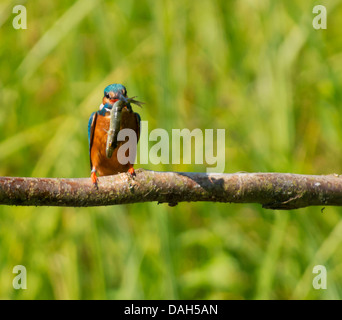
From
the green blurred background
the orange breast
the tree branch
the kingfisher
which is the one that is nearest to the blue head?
the kingfisher

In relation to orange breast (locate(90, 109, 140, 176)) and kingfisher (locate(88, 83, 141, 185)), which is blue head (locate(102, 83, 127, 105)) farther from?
orange breast (locate(90, 109, 140, 176))

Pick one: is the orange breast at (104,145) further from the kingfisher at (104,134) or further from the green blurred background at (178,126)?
the green blurred background at (178,126)

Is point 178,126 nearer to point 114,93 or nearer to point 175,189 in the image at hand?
point 114,93

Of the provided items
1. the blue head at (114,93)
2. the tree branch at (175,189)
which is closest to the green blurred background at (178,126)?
the blue head at (114,93)

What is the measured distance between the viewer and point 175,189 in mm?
2264

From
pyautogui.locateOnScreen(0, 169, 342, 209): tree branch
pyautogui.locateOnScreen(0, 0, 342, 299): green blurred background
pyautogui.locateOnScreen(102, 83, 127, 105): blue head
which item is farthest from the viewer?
pyautogui.locateOnScreen(0, 0, 342, 299): green blurred background

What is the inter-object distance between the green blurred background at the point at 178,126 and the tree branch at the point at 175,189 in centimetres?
143

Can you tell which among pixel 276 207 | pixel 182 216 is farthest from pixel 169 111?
pixel 276 207

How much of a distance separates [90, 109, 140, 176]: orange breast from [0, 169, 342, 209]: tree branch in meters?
1.04

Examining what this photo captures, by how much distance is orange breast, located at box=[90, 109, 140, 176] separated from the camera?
3318 mm

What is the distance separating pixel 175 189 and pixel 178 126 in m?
1.96

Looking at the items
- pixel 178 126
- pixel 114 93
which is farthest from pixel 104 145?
pixel 178 126
